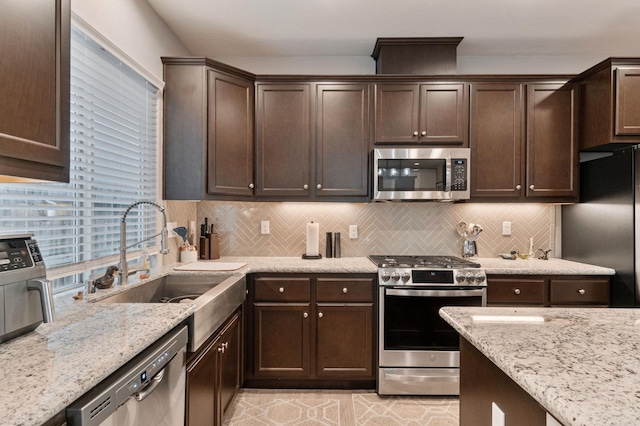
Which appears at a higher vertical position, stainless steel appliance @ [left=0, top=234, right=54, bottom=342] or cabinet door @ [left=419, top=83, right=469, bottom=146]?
cabinet door @ [left=419, top=83, right=469, bottom=146]

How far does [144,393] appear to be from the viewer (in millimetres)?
1127

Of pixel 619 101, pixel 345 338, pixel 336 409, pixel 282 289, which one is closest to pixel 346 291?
pixel 345 338

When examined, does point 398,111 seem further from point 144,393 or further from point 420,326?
point 144,393

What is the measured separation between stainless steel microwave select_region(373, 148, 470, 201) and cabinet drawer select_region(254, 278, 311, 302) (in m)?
0.93

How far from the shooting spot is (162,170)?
2625 millimetres

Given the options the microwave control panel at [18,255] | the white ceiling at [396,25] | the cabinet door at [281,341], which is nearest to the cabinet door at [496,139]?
the white ceiling at [396,25]

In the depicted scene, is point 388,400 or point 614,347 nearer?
point 614,347

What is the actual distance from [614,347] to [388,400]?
187 centimetres

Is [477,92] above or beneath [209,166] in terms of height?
above

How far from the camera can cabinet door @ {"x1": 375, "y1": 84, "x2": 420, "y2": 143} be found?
9.44 feet

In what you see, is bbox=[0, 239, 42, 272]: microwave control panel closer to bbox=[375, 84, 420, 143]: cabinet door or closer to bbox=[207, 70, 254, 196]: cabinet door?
bbox=[207, 70, 254, 196]: cabinet door

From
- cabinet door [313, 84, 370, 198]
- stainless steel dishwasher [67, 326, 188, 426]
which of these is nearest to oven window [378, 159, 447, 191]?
cabinet door [313, 84, 370, 198]

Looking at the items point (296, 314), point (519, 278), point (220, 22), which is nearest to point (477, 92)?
point (519, 278)

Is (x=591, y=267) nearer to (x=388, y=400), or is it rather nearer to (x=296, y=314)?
(x=388, y=400)
